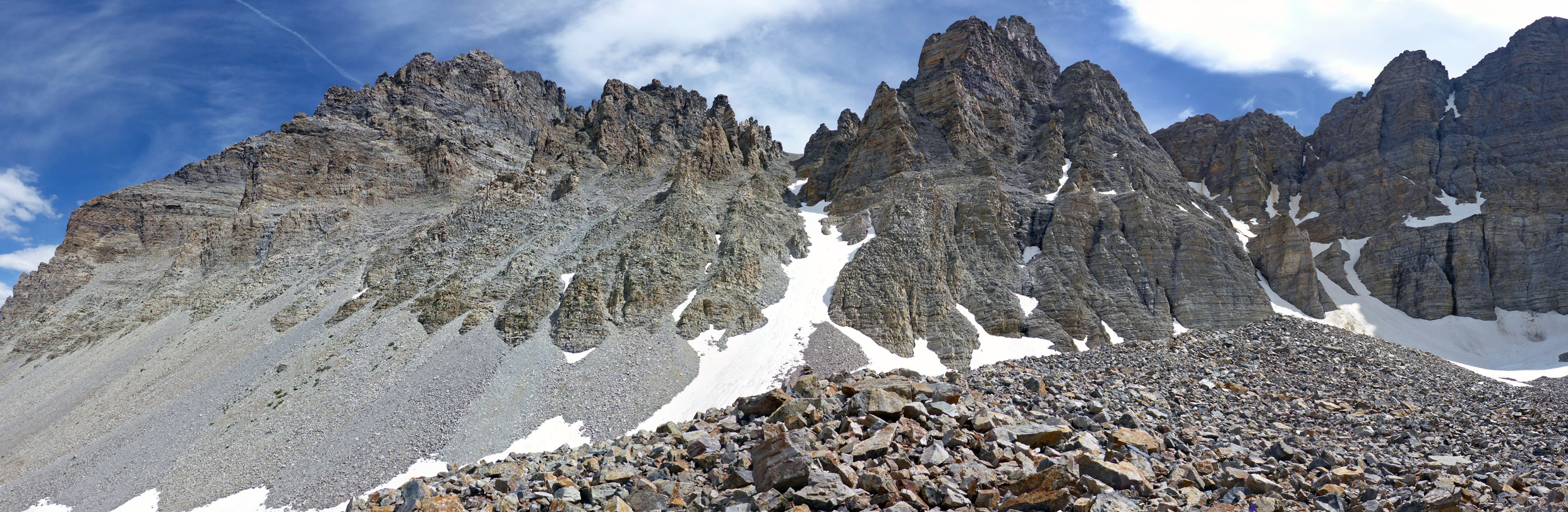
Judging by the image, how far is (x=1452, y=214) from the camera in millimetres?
56625

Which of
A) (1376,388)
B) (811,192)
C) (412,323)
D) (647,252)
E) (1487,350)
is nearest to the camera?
(1376,388)

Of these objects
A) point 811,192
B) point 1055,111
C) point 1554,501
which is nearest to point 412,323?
point 811,192

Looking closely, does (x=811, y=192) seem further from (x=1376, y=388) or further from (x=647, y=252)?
(x=1376, y=388)

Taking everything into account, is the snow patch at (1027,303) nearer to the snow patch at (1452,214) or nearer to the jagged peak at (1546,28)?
the snow patch at (1452,214)

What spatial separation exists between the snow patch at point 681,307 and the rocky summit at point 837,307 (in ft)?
0.69

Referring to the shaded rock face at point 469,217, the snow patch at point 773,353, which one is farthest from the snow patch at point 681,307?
the snow patch at point 773,353

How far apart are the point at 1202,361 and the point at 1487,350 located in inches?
1503

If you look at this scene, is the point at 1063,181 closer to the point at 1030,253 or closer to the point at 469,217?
the point at 1030,253

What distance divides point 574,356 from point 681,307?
7.27 meters

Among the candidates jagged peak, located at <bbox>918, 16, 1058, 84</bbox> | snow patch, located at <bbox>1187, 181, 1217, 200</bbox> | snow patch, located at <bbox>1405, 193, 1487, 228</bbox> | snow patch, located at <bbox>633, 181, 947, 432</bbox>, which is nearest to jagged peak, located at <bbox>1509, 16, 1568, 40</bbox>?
snow patch, located at <bbox>1405, 193, 1487, 228</bbox>

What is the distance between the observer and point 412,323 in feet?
127

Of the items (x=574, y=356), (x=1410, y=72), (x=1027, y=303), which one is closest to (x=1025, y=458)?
(x=574, y=356)

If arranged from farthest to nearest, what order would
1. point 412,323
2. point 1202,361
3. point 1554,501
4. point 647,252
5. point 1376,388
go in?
point 647,252 < point 412,323 < point 1202,361 < point 1376,388 < point 1554,501

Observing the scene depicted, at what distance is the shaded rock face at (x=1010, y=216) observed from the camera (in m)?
40.8
